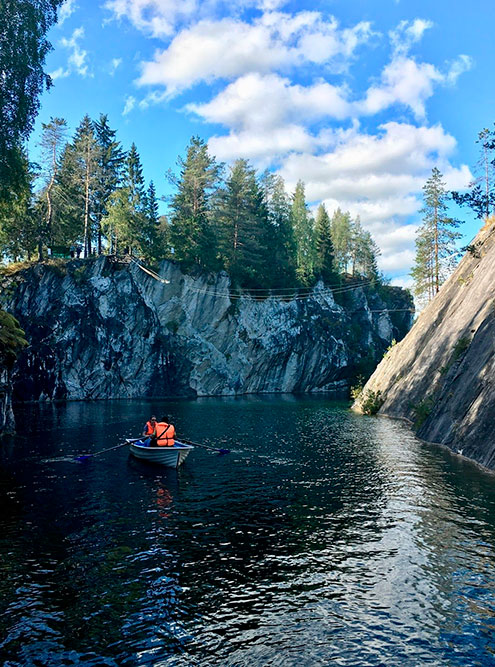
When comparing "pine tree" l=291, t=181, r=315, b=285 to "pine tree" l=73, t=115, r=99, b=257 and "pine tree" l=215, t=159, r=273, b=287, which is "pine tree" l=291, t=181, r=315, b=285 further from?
"pine tree" l=73, t=115, r=99, b=257

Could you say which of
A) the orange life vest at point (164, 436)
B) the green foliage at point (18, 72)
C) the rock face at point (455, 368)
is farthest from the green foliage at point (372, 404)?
the green foliage at point (18, 72)

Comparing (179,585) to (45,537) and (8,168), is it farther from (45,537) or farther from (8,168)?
(8,168)

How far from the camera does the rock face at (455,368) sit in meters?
24.6

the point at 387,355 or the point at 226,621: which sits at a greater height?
the point at 387,355

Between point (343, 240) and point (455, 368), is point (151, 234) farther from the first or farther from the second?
point (343, 240)

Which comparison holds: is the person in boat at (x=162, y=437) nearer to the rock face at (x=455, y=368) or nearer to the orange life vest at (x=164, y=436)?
the orange life vest at (x=164, y=436)

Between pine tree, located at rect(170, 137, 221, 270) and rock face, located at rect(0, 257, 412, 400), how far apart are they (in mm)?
3336

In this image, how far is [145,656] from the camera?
843cm

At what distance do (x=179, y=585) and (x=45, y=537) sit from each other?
17.5 ft

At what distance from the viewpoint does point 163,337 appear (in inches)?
2813

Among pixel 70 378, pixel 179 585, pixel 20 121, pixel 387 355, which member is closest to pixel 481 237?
pixel 387 355

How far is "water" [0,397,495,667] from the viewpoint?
28.9 feet

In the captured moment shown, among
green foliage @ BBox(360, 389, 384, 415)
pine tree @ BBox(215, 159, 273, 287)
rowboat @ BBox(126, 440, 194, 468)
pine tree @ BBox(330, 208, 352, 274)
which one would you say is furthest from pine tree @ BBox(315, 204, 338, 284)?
rowboat @ BBox(126, 440, 194, 468)

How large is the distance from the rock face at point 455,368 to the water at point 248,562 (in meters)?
2.65
